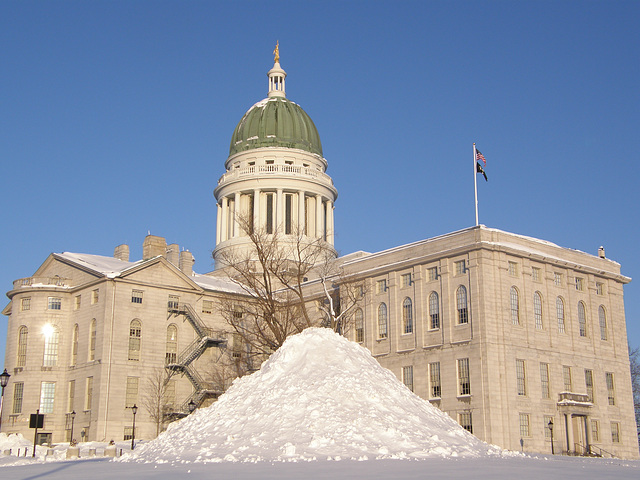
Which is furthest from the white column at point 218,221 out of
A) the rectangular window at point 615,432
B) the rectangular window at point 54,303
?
the rectangular window at point 615,432

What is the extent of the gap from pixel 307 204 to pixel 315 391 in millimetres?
58759

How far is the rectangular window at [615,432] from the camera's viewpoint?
58.6m

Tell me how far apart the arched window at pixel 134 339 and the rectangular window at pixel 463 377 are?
25082 millimetres

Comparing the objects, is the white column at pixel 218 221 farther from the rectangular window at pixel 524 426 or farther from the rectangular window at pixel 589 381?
the rectangular window at pixel 524 426

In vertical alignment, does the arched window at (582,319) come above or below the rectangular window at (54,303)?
below

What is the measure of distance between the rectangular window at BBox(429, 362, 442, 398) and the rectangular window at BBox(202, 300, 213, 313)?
22.4 metres

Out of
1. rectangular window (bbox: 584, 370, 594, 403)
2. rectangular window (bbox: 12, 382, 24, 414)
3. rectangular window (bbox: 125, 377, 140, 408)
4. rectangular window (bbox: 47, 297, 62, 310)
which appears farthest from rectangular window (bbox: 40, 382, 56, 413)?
rectangular window (bbox: 584, 370, 594, 403)

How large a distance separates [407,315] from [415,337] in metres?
2.06

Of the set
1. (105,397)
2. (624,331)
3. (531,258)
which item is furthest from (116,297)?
(624,331)

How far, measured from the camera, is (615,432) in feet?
193

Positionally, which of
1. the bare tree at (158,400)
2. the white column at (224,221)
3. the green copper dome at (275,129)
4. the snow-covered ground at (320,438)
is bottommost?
the snow-covered ground at (320,438)

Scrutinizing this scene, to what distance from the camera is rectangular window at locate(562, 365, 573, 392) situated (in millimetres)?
57062

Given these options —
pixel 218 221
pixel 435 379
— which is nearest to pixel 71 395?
pixel 435 379

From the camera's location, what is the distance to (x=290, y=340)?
35469 mm
